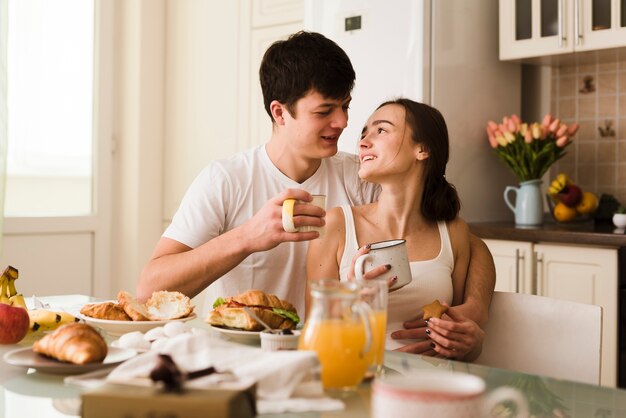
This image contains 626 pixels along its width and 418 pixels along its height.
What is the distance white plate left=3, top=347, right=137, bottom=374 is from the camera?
104 centimetres

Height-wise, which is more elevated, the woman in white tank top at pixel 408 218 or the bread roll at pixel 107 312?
the woman in white tank top at pixel 408 218

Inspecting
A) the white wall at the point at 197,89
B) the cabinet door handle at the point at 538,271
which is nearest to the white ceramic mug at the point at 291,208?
the cabinet door handle at the point at 538,271

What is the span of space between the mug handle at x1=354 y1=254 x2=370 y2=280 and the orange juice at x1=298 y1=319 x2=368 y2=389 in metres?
0.44

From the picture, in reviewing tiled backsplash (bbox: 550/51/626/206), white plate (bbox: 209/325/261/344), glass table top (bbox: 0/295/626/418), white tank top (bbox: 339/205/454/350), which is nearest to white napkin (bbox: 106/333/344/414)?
→ glass table top (bbox: 0/295/626/418)

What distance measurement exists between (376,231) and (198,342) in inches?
38.2

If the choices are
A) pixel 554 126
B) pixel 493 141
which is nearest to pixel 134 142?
pixel 493 141

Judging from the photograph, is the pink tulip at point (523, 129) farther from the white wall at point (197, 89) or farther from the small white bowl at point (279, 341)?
the small white bowl at point (279, 341)

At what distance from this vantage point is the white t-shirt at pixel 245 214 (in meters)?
1.96

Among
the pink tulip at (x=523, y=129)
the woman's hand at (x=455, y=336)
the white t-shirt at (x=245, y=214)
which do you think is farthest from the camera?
the pink tulip at (x=523, y=129)

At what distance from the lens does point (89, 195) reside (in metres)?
3.98

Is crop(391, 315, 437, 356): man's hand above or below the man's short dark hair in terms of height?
below

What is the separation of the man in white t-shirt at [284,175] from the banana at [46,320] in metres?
0.44

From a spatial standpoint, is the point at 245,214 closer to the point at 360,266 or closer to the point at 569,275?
the point at 360,266

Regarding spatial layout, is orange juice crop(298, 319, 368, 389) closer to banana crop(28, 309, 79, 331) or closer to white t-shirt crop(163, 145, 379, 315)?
banana crop(28, 309, 79, 331)
